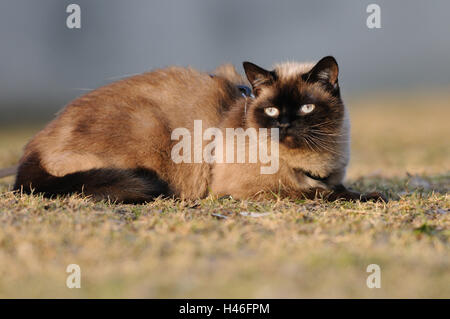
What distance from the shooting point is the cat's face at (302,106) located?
11.3 ft

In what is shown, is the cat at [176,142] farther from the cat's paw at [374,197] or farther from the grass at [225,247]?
the grass at [225,247]

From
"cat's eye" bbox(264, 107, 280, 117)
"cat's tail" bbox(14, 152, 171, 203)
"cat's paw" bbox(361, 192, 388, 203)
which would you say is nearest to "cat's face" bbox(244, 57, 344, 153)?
"cat's eye" bbox(264, 107, 280, 117)

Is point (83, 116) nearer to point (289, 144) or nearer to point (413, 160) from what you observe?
point (289, 144)

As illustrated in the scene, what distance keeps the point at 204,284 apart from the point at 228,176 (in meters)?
1.67

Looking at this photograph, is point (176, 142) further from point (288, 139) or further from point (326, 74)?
point (326, 74)

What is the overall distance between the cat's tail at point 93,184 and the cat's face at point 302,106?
0.95 metres

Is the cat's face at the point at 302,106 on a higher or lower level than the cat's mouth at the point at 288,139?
higher

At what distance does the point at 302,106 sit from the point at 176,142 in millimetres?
989

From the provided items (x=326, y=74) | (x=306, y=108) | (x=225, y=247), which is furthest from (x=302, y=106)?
(x=225, y=247)

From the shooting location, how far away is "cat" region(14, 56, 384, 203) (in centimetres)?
347

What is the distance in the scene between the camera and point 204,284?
2.04m

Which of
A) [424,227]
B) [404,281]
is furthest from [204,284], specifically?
[424,227]

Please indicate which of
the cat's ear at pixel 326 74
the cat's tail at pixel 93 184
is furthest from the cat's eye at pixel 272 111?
the cat's tail at pixel 93 184

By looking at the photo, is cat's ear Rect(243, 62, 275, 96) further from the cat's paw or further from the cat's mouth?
the cat's paw
